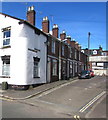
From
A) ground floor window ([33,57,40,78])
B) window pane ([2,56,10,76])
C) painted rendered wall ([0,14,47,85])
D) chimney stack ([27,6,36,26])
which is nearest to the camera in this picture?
painted rendered wall ([0,14,47,85])

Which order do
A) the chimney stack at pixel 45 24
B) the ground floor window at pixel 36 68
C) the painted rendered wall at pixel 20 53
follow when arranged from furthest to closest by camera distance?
the chimney stack at pixel 45 24, the ground floor window at pixel 36 68, the painted rendered wall at pixel 20 53

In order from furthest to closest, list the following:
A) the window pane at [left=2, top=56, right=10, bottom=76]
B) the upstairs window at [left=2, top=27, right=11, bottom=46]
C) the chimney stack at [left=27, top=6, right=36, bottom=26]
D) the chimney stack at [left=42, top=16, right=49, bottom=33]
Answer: the chimney stack at [left=42, top=16, right=49, bottom=33], the chimney stack at [left=27, top=6, right=36, bottom=26], the upstairs window at [left=2, top=27, right=11, bottom=46], the window pane at [left=2, top=56, right=10, bottom=76]

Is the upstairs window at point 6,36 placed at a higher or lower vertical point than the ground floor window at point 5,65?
higher

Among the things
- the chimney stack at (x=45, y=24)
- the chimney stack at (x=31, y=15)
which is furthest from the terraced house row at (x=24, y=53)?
the chimney stack at (x=45, y=24)

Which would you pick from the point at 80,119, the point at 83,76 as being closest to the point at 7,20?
the point at 80,119

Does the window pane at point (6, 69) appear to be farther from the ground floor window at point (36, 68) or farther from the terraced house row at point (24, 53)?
Answer: the ground floor window at point (36, 68)

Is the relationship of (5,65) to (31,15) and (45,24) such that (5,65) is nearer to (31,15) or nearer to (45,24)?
(31,15)

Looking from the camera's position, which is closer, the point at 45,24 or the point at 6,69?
the point at 6,69

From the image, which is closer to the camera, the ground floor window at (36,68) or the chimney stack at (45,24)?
the ground floor window at (36,68)

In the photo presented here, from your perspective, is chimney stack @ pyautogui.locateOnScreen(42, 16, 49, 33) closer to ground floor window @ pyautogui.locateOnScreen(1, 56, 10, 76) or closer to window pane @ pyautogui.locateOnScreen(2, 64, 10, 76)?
ground floor window @ pyautogui.locateOnScreen(1, 56, 10, 76)

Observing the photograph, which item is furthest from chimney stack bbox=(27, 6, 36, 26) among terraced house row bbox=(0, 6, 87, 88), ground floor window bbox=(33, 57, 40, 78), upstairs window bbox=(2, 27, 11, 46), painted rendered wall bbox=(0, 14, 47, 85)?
ground floor window bbox=(33, 57, 40, 78)

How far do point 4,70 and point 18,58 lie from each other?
2.56m

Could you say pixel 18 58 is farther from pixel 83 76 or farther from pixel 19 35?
pixel 83 76

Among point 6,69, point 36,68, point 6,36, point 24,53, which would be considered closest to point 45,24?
point 6,36
